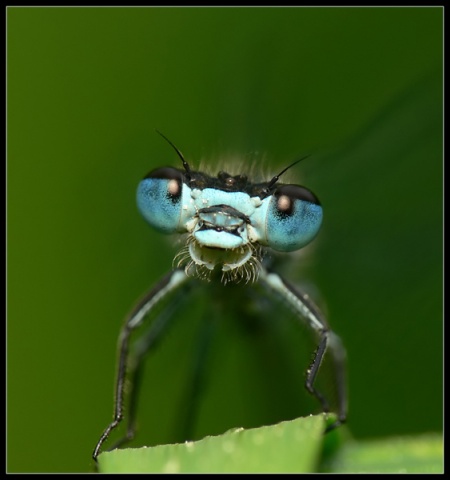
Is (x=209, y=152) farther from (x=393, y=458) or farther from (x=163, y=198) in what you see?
(x=393, y=458)

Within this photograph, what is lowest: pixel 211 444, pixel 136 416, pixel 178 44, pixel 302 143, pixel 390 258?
pixel 136 416

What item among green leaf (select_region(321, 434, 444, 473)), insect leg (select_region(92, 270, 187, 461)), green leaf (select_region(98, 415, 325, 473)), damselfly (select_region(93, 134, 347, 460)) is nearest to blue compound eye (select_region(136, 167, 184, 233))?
damselfly (select_region(93, 134, 347, 460))

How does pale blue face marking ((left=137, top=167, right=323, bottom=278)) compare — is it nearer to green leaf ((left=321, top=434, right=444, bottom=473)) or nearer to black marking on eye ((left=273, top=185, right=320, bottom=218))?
black marking on eye ((left=273, top=185, right=320, bottom=218))

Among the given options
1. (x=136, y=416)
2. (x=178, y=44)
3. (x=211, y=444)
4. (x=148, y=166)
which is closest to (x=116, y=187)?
(x=148, y=166)

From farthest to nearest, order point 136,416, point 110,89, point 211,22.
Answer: point 211,22 < point 110,89 < point 136,416

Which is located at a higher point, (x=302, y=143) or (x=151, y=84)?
(x=151, y=84)

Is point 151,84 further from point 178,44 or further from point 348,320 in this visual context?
point 348,320
